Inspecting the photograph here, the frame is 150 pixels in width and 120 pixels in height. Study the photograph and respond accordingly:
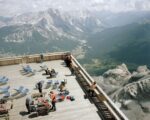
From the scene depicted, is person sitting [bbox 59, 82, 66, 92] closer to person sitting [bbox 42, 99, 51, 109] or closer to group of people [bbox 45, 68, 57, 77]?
group of people [bbox 45, 68, 57, 77]

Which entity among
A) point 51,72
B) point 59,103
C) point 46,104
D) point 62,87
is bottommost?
point 46,104

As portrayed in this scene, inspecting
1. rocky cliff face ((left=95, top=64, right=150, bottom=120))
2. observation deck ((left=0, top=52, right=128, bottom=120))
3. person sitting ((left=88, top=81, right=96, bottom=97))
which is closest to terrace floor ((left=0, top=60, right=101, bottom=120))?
observation deck ((left=0, top=52, right=128, bottom=120))

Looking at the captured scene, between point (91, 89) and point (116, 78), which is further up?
point (116, 78)

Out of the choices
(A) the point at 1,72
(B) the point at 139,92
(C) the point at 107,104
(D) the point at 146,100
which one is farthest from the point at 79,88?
(B) the point at 139,92

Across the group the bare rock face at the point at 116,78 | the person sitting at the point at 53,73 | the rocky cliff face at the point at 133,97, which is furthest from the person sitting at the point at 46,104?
the bare rock face at the point at 116,78

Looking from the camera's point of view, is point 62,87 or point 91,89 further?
point 62,87

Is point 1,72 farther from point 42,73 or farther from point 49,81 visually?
point 49,81

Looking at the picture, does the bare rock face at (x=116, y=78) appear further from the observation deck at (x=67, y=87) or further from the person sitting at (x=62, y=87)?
the person sitting at (x=62, y=87)

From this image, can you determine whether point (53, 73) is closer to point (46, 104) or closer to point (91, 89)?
point (91, 89)

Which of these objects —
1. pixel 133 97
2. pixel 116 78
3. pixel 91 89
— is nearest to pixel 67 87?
pixel 91 89
